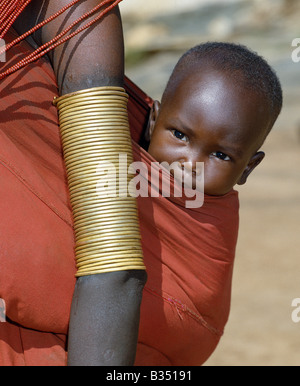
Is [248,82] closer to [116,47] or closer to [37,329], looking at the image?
[116,47]

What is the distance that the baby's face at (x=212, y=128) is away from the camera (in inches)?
80.3

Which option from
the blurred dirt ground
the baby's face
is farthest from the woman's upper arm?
the blurred dirt ground

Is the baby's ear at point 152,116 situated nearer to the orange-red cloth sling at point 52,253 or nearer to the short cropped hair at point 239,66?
the short cropped hair at point 239,66

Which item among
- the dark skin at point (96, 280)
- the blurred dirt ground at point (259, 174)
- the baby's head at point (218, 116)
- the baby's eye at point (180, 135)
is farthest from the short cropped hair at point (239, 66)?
the blurred dirt ground at point (259, 174)

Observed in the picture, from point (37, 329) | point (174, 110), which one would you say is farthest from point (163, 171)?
point (37, 329)

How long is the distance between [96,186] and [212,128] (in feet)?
2.21

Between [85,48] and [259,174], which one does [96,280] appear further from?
[259,174]

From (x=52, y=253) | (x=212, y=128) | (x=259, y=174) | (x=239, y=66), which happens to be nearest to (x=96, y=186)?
(x=52, y=253)

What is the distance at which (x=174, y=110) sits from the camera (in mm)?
2129

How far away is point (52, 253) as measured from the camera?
148cm

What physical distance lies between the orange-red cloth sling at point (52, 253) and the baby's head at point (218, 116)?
216 millimetres

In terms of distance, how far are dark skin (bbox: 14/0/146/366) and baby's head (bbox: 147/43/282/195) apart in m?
0.56
